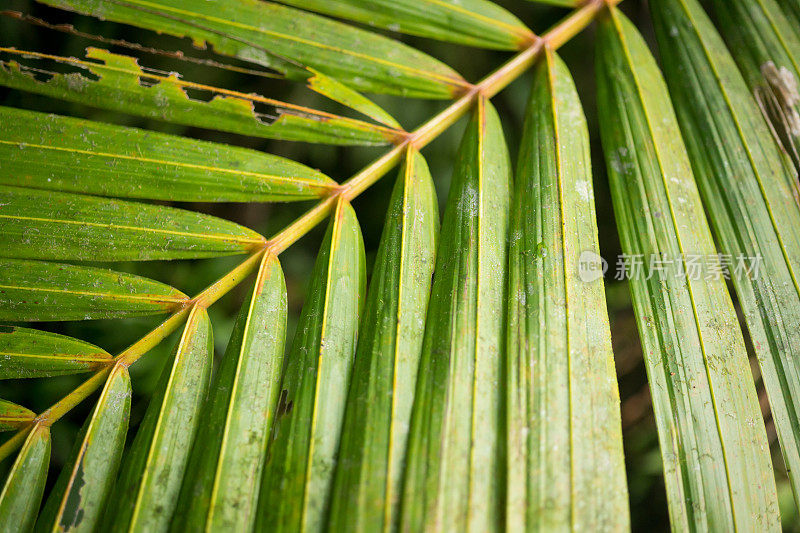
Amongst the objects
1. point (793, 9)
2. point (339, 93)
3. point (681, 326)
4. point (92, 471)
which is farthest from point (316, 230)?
point (793, 9)

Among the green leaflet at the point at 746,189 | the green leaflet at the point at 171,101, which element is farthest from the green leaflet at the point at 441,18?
the green leaflet at the point at 746,189

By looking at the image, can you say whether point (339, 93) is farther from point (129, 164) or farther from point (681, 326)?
point (681, 326)

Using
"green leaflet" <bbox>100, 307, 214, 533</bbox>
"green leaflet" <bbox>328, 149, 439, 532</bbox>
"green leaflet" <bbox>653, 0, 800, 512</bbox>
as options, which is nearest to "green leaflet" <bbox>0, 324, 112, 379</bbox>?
"green leaflet" <bbox>100, 307, 214, 533</bbox>

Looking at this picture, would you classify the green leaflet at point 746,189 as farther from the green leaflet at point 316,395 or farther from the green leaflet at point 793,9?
the green leaflet at point 316,395

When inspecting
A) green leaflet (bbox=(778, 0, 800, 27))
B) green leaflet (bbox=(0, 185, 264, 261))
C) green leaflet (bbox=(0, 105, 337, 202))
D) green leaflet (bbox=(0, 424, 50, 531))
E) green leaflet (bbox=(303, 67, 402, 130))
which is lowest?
green leaflet (bbox=(0, 424, 50, 531))

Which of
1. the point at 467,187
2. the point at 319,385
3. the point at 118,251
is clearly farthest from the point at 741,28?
the point at 118,251

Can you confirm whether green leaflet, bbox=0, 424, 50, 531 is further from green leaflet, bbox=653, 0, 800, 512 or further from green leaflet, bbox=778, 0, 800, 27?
green leaflet, bbox=778, 0, 800, 27
